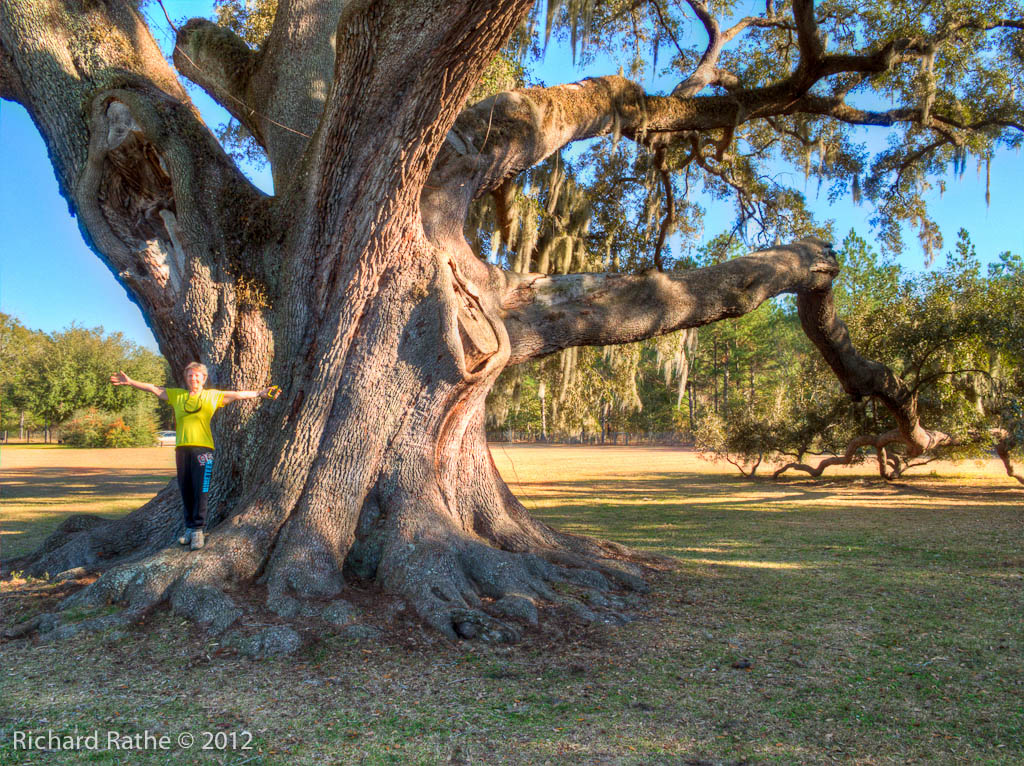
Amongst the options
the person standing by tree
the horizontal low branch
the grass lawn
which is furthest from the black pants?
the horizontal low branch

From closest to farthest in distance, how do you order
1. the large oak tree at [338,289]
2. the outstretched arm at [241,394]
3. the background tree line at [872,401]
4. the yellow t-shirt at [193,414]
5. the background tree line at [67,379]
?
the large oak tree at [338,289] < the yellow t-shirt at [193,414] < the outstretched arm at [241,394] < the background tree line at [872,401] < the background tree line at [67,379]

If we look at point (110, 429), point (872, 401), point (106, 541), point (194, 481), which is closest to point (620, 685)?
point (194, 481)

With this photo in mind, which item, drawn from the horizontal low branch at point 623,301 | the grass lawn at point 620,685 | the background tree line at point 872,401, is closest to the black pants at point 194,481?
the grass lawn at point 620,685

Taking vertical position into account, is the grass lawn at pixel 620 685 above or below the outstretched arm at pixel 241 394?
below

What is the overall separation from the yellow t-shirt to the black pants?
0.07m

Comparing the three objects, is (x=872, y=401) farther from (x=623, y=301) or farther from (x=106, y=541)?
(x=106, y=541)

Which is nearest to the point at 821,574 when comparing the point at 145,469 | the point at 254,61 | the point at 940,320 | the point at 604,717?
the point at 604,717

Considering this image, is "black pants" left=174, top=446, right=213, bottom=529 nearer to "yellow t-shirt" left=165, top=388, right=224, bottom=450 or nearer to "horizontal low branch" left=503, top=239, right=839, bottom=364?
"yellow t-shirt" left=165, top=388, right=224, bottom=450

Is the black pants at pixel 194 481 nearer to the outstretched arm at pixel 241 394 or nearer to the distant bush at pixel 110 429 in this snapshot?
the outstretched arm at pixel 241 394

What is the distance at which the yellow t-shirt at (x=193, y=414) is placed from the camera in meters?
4.73

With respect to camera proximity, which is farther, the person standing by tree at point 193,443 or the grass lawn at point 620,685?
the person standing by tree at point 193,443

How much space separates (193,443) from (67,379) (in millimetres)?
51567

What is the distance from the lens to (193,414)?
4750 millimetres

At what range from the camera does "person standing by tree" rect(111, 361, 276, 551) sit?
470cm
